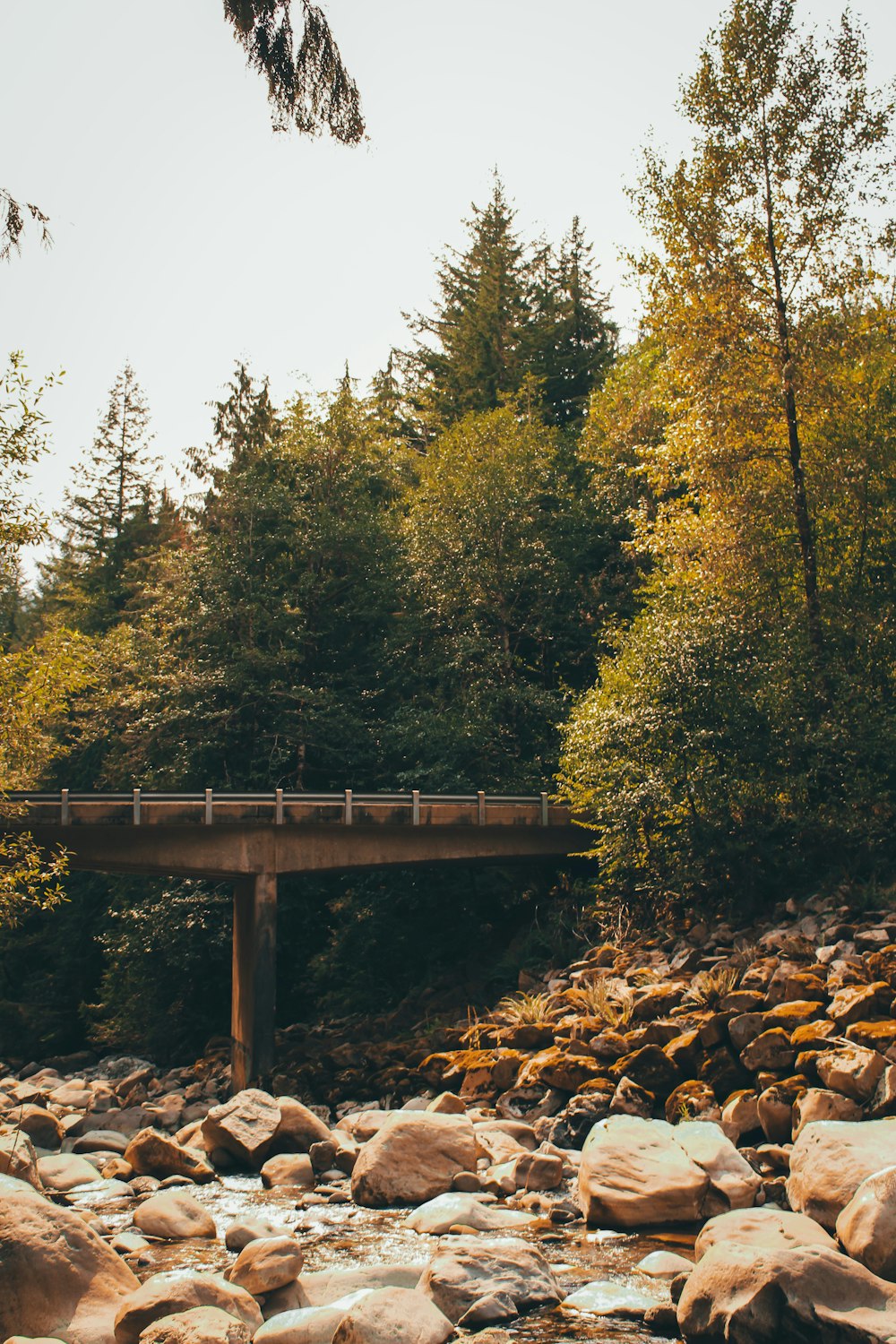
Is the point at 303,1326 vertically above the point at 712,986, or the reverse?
the point at 712,986

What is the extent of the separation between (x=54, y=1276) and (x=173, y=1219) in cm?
347

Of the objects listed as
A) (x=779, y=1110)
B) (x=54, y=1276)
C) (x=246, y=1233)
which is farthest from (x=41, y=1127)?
(x=779, y=1110)

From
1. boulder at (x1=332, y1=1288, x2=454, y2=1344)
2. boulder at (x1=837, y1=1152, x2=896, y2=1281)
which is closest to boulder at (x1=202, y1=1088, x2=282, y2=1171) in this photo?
boulder at (x1=332, y1=1288, x2=454, y2=1344)

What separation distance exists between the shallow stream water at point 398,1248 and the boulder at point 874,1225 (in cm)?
158

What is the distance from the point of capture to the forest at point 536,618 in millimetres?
22703

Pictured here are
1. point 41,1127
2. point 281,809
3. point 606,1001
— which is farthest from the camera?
point 281,809

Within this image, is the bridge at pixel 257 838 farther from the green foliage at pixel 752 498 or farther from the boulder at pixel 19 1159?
the boulder at pixel 19 1159

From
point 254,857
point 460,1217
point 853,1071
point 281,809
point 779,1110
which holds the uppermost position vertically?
point 281,809

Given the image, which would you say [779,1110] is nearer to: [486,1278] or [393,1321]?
[486,1278]

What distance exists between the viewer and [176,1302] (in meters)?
8.26

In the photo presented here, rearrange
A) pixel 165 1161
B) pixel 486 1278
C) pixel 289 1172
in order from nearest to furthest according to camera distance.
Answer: pixel 486 1278
pixel 289 1172
pixel 165 1161

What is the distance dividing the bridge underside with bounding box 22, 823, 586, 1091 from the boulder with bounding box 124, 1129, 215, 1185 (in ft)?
30.3

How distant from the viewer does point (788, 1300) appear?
792 centimetres

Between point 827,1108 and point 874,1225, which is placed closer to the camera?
point 874,1225
